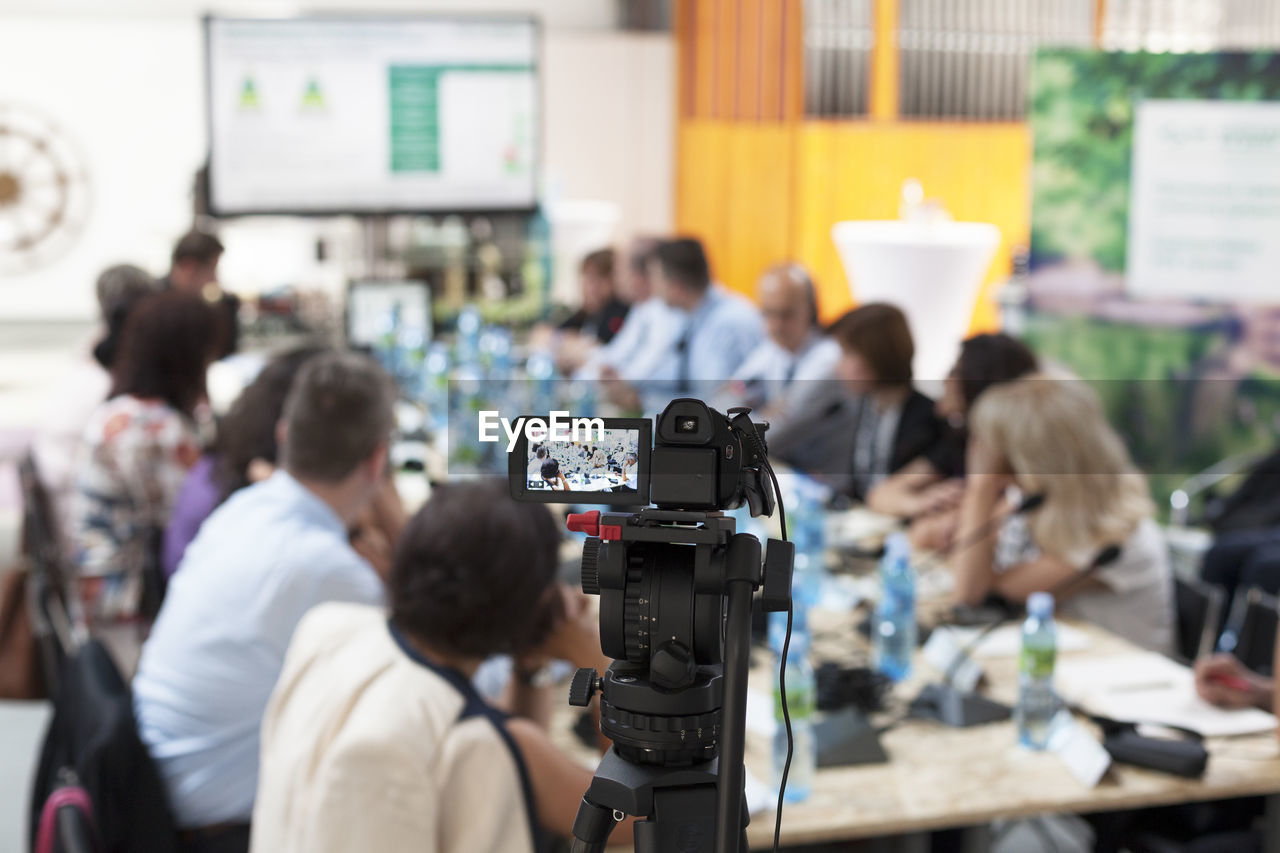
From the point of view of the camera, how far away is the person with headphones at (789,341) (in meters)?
4.23

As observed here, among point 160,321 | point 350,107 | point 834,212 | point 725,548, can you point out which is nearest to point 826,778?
point 725,548

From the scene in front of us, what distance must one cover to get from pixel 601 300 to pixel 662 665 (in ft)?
19.4

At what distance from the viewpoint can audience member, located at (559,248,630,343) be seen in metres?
6.48

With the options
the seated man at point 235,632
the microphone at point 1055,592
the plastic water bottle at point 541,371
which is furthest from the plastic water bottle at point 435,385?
the microphone at point 1055,592

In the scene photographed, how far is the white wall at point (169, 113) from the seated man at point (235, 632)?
7.03 meters

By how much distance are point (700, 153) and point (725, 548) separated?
844 cm

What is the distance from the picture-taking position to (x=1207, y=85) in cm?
427

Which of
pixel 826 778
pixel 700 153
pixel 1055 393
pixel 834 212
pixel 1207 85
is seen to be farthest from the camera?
pixel 700 153

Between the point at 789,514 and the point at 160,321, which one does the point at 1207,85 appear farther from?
the point at 160,321

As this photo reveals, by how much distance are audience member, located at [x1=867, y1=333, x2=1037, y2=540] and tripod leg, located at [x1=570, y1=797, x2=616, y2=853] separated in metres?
2.15

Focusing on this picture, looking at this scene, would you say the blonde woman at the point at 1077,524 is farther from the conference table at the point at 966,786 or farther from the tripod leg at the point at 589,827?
the tripod leg at the point at 589,827

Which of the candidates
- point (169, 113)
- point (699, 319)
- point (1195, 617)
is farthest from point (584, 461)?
point (169, 113)

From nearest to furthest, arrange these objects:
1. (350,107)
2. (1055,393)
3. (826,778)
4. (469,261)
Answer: (826,778)
(1055,393)
(350,107)
(469,261)

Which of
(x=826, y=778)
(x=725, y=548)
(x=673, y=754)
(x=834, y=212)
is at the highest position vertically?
(x=834, y=212)
